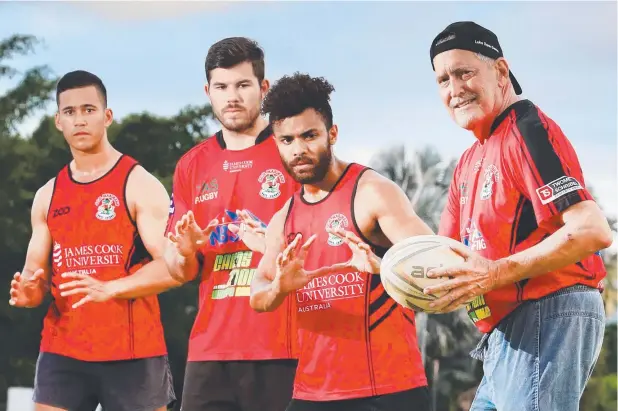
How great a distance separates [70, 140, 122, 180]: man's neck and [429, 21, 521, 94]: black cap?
11.1ft

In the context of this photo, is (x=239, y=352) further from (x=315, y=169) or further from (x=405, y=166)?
(x=405, y=166)

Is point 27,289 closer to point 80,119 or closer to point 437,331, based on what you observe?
point 80,119

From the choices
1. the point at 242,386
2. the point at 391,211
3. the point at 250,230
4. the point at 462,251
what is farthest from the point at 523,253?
the point at 242,386

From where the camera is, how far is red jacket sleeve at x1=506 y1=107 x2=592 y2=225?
4582mm

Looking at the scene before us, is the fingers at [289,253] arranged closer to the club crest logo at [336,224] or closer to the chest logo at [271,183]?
the club crest logo at [336,224]

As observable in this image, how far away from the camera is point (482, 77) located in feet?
16.9

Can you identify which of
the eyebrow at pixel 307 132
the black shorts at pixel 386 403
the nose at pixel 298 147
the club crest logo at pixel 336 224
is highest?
the eyebrow at pixel 307 132

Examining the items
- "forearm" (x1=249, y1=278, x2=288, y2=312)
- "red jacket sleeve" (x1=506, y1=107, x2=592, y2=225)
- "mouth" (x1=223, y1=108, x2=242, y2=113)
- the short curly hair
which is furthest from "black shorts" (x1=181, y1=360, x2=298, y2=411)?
"red jacket sleeve" (x1=506, y1=107, x2=592, y2=225)

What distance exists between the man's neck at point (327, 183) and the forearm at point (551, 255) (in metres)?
1.59

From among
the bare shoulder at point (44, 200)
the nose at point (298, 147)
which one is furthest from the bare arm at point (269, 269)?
the bare shoulder at point (44, 200)

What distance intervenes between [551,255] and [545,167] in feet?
1.37

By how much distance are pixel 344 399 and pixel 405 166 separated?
27.1 meters

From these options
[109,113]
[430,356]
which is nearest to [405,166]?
[430,356]

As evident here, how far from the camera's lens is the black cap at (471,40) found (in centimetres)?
518
